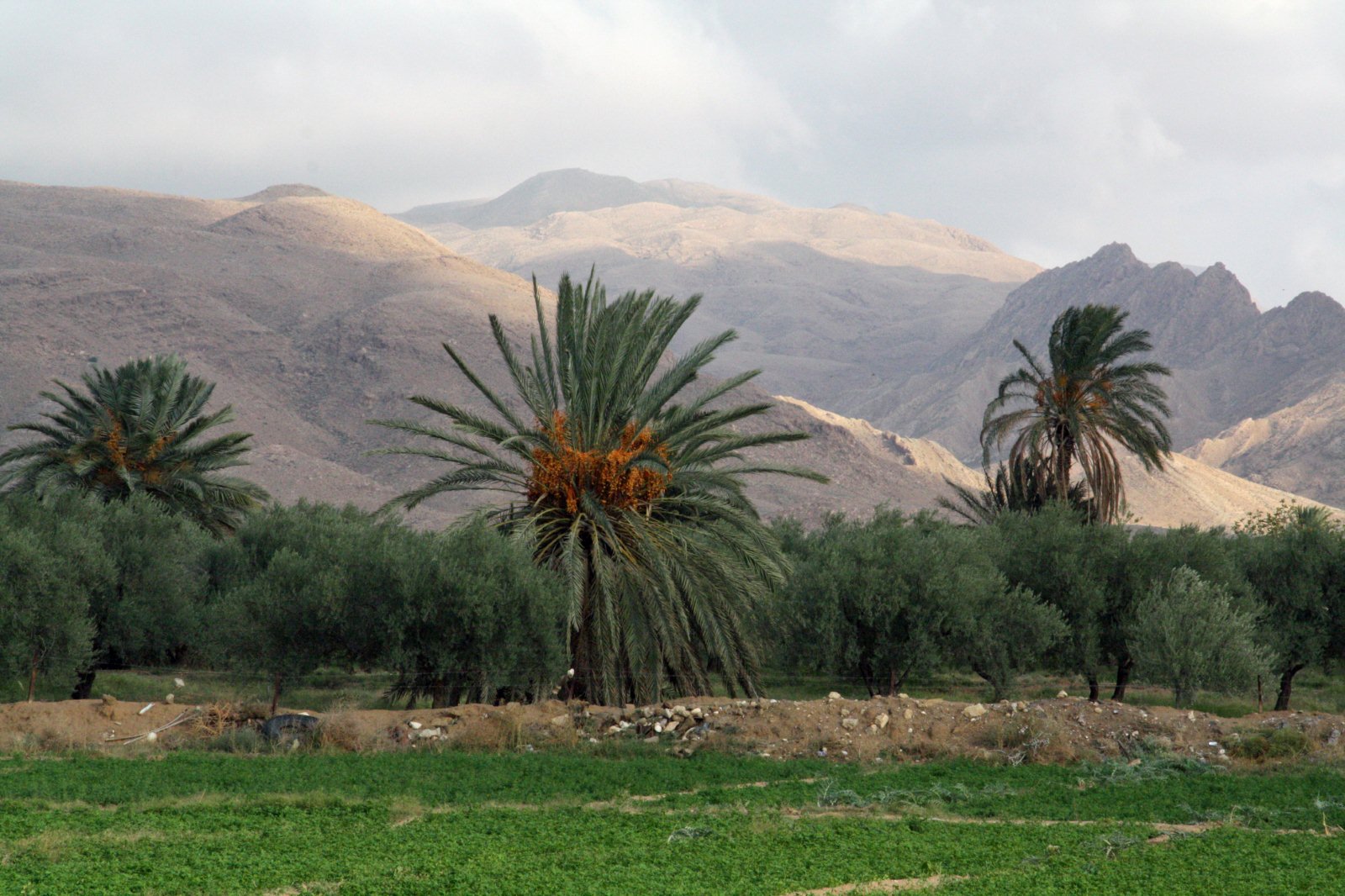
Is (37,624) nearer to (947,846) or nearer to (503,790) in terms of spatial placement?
(503,790)

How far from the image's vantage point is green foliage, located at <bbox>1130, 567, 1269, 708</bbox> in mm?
20219

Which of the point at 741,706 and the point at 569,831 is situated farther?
the point at 741,706

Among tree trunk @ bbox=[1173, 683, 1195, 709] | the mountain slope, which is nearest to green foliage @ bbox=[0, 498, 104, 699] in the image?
tree trunk @ bbox=[1173, 683, 1195, 709]

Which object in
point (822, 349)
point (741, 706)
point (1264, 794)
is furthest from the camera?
point (822, 349)

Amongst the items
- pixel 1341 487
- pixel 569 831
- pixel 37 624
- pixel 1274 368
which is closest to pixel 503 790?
pixel 569 831

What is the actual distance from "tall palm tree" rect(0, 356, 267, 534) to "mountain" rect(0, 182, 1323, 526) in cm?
4196

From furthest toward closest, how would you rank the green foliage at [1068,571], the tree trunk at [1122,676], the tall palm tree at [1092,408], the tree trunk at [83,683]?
the tall palm tree at [1092,408], the tree trunk at [1122,676], the green foliage at [1068,571], the tree trunk at [83,683]

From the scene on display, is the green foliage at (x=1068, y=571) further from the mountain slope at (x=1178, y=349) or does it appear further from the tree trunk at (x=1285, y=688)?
the mountain slope at (x=1178, y=349)

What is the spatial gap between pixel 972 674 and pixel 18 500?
76.5 ft

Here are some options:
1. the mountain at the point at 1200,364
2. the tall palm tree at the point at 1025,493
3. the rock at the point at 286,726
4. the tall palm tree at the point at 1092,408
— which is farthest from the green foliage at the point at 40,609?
the mountain at the point at 1200,364

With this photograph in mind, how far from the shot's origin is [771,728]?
16.3m

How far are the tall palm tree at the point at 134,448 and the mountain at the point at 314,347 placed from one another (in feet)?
138

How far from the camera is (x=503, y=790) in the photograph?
510 inches

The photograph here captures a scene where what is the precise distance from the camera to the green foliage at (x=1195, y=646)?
66.3 feet
